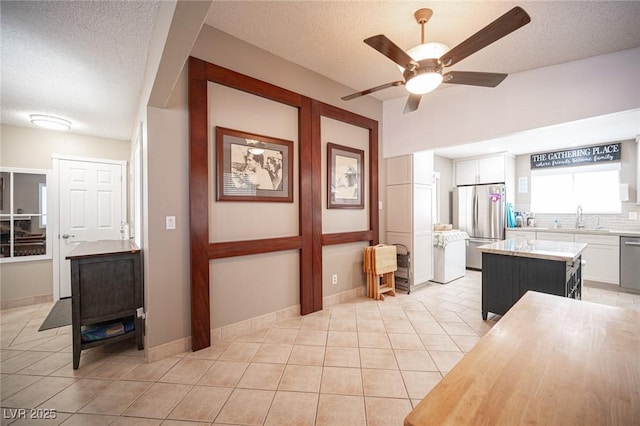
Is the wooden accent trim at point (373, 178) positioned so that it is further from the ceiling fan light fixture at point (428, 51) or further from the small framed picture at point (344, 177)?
the ceiling fan light fixture at point (428, 51)

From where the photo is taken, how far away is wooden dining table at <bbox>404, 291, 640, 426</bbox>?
609mm

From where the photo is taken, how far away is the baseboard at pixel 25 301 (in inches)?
140

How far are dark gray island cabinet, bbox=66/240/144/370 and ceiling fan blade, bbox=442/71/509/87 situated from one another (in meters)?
3.13

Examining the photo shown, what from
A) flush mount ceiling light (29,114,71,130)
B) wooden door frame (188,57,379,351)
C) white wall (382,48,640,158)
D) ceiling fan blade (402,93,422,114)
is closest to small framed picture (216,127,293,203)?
wooden door frame (188,57,379,351)

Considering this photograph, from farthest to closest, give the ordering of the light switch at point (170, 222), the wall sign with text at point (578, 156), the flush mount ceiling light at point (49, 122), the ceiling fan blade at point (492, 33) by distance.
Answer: the wall sign with text at point (578, 156), the flush mount ceiling light at point (49, 122), the light switch at point (170, 222), the ceiling fan blade at point (492, 33)

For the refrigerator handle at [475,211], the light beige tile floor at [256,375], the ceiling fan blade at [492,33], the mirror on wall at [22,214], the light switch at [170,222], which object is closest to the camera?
the ceiling fan blade at [492,33]

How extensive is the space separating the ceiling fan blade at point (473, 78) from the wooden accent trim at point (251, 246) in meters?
2.17

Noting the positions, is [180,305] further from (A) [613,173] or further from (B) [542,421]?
(A) [613,173]

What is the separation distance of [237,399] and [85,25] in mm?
2921

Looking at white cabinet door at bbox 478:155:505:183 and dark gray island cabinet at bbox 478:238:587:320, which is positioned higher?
white cabinet door at bbox 478:155:505:183

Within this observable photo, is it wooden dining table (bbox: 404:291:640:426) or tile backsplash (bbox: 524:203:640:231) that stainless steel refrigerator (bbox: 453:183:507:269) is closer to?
tile backsplash (bbox: 524:203:640:231)

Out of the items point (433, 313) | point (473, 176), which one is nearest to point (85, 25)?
point (433, 313)

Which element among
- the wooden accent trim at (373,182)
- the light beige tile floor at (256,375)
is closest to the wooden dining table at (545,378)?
the light beige tile floor at (256,375)

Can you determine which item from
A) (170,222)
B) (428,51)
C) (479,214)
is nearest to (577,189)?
(479,214)
